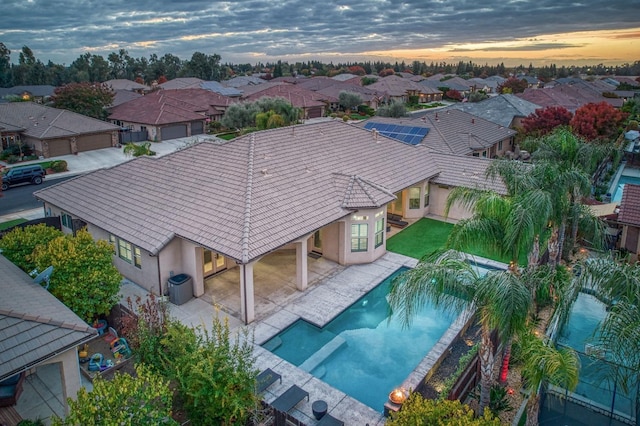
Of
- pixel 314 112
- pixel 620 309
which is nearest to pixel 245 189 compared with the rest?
pixel 620 309

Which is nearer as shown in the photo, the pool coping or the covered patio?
the pool coping

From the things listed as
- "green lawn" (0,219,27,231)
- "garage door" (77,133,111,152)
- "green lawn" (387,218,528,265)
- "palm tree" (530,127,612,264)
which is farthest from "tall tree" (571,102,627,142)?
"garage door" (77,133,111,152)

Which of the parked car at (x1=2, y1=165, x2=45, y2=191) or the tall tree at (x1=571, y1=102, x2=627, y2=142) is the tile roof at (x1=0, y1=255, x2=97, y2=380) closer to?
the parked car at (x1=2, y1=165, x2=45, y2=191)

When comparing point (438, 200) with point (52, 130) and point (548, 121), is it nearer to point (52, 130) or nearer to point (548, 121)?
point (548, 121)

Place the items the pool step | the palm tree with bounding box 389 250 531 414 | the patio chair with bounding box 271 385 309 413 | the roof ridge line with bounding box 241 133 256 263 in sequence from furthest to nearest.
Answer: the roof ridge line with bounding box 241 133 256 263 → the pool step → the patio chair with bounding box 271 385 309 413 → the palm tree with bounding box 389 250 531 414

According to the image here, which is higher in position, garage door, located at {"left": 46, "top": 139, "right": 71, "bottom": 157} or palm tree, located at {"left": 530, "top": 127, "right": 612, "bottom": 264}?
palm tree, located at {"left": 530, "top": 127, "right": 612, "bottom": 264}

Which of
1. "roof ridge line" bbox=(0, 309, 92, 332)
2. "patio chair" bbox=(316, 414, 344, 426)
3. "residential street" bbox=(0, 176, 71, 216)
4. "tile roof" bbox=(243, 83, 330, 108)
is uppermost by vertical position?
"tile roof" bbox=(243, 83, 330, 108)
